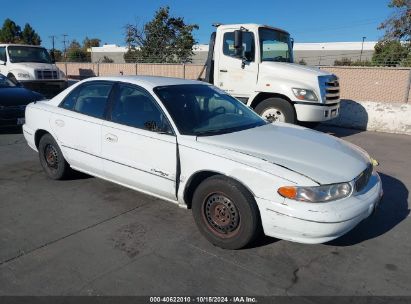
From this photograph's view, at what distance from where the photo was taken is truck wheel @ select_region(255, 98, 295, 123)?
8.11 metres

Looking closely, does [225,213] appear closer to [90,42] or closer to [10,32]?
[10,32]

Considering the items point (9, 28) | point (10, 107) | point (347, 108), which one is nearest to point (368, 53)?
point (347, 108)

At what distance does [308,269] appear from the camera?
3.29 metres

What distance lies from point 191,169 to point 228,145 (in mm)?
420

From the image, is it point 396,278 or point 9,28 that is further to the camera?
point 9,28

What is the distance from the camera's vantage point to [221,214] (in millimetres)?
3518

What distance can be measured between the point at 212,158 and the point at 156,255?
3.30 ft

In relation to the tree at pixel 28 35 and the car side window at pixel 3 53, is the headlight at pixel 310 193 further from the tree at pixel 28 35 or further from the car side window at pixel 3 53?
the tree at pixel 28 35

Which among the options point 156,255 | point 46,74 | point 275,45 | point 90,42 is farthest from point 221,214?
point 90,42

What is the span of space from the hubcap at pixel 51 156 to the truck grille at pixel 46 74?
33.3 feet

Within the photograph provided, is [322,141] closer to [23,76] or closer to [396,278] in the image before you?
[396,278]

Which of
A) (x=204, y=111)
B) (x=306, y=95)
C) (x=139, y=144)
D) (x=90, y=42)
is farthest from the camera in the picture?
(x=90, y=42)

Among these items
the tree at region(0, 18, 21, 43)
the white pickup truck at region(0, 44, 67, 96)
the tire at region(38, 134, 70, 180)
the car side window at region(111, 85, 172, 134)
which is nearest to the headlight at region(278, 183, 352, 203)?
the car side window at region(111, 85, 172, 134)

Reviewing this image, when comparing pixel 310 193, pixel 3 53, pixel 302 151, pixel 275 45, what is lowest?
pixel 310 193
